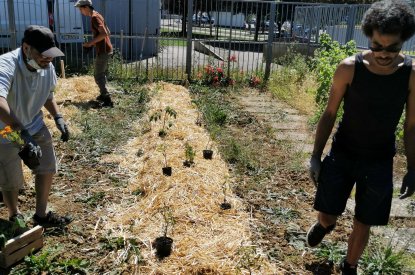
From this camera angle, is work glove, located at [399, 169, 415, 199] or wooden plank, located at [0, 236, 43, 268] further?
wooden plank, located at [0, 236, 43, 268]

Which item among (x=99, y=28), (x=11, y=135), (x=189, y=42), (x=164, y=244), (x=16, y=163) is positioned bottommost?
(x=164, y=244)

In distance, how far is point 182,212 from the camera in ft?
12.8

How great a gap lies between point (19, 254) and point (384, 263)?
8.93 ft

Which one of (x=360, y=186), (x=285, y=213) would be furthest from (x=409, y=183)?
(x=285, y=213)

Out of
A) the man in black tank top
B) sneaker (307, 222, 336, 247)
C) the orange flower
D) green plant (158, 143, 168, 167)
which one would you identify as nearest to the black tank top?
the man in black tank top

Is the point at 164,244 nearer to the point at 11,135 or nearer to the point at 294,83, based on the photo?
the point at 11,135

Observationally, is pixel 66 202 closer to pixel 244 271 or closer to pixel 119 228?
pixel 119 228

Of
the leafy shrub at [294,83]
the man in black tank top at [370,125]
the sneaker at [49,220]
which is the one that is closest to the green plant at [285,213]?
the man in black tank top at [370,125]

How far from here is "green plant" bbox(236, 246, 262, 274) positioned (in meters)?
3.12

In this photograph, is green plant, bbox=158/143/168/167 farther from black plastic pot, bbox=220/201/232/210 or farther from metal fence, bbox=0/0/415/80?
metal fence, bbox=0/0/415/80

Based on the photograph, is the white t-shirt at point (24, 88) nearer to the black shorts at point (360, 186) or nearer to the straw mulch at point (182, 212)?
the straw mulch at point (182, 212)

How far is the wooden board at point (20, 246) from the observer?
300cm

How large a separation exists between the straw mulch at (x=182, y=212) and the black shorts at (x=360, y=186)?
2.45 feet

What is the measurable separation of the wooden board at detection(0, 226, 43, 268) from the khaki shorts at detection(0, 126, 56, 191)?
42 centimetres
